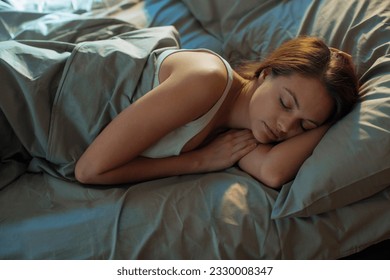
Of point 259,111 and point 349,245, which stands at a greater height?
point 259,111

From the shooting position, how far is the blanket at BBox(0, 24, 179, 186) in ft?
3.57

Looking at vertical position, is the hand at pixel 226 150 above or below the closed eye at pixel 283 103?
below

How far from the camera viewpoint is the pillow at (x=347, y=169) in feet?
3.14

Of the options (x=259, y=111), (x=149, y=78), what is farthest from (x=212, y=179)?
(x=149, y=78)

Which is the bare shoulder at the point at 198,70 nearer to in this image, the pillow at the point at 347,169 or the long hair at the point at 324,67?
the long hair at the point at 324,67

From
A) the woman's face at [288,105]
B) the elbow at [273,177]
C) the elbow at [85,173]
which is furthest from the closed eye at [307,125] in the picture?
the elbow at [85,173]

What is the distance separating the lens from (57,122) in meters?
1.10

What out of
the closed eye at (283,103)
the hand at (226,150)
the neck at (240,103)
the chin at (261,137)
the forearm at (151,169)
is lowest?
the forearm at (151,169)

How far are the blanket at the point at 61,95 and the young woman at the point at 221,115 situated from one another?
66 millimetres

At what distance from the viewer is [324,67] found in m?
1.06

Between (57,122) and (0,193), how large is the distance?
22 cm

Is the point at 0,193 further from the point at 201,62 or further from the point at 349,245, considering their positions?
the point at 349,245
